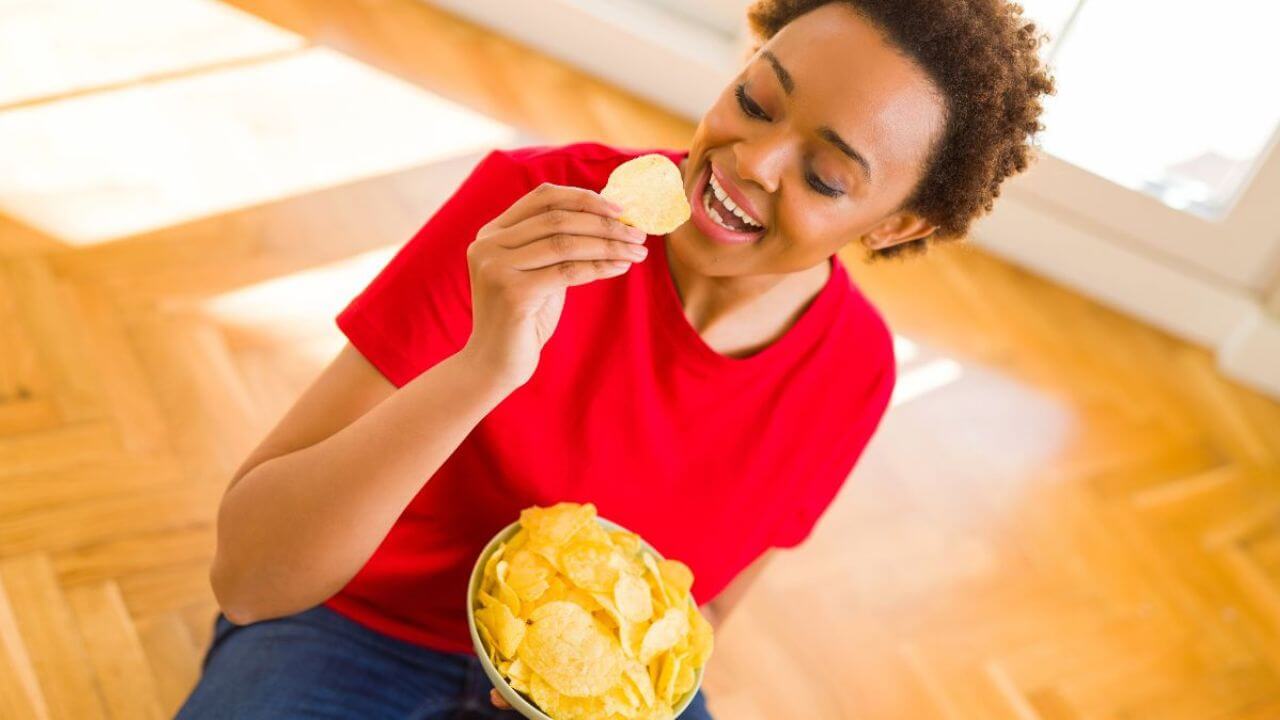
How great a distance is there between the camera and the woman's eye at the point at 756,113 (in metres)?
1.42

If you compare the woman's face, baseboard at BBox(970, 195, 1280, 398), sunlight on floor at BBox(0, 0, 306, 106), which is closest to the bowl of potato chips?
the woman's face

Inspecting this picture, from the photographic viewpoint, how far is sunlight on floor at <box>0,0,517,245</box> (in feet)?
8.44

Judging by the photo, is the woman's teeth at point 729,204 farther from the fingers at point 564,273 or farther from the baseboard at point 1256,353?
the baseboard at point 1256,353

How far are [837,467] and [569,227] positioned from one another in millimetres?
744

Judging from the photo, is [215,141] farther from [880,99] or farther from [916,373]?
[880,99]

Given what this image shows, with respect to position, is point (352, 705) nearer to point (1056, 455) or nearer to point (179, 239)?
point (179, 239)

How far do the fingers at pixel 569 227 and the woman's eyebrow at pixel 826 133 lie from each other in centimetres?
31

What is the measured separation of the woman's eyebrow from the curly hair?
0.33ft

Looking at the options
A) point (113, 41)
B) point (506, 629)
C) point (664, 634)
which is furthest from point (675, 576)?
point (113, 41)

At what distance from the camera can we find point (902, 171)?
4.79 ft

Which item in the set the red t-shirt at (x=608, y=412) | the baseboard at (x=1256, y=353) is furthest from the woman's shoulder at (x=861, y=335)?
the baseboard at (x=1256, y=353)

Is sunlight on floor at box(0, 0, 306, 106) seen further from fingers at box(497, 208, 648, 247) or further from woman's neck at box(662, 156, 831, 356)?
fingers at box(497, 208, 648, 247)

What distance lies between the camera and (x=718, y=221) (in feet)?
4.71

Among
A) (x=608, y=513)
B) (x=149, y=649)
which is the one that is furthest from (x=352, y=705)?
(x=149, y=649)
